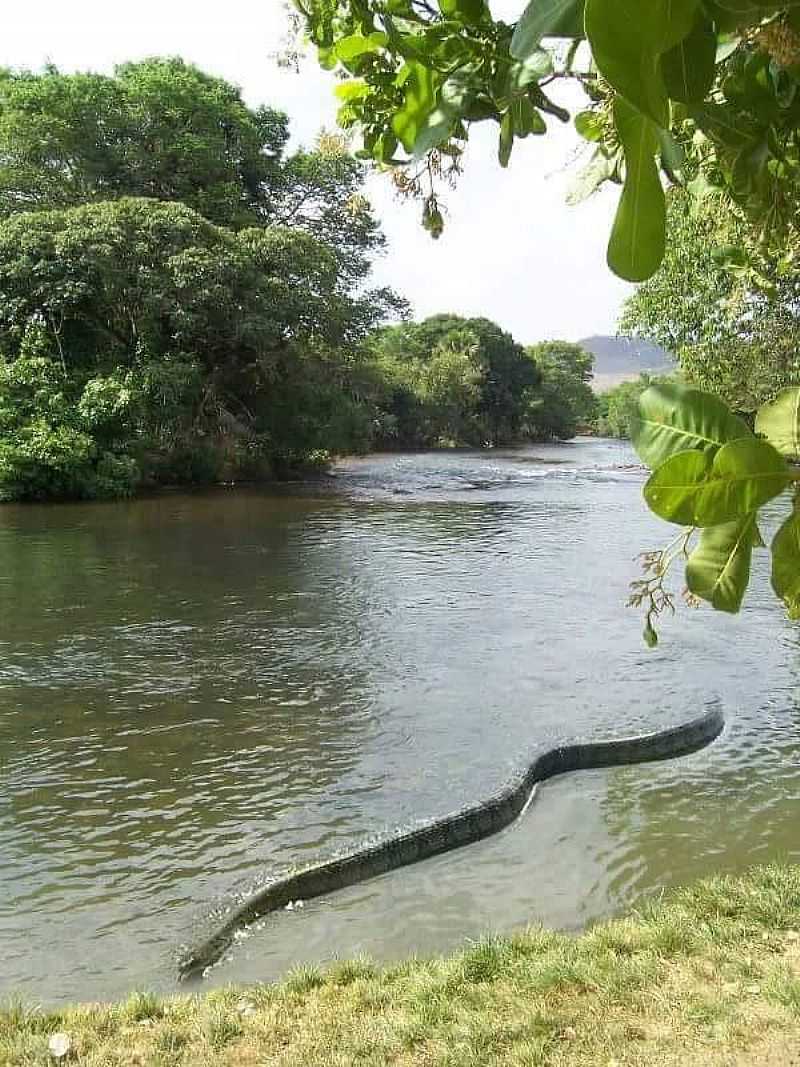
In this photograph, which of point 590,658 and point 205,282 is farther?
point 205,282

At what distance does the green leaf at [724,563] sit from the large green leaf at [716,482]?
14 centimetres

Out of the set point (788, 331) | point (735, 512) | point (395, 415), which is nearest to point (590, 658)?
point (788, 331)

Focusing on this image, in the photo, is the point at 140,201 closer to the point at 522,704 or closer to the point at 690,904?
the point at 522,704

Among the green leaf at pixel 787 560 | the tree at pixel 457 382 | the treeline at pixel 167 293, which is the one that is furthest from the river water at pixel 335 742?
the tree at pixel 457 382

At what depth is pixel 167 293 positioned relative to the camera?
21.0 meters

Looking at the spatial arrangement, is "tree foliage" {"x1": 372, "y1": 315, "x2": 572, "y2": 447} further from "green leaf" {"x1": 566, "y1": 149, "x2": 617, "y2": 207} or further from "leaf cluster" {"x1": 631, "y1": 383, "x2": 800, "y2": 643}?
"leaf cluster" {"x1": 631, "y1": 383, "x2": 800, "y2": 643}

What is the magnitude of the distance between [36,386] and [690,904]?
66.0 ft

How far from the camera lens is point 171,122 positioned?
24719 millimetres

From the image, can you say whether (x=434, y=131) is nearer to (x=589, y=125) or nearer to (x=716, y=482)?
(x=589, y=125)

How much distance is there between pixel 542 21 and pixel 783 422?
1.61 ft

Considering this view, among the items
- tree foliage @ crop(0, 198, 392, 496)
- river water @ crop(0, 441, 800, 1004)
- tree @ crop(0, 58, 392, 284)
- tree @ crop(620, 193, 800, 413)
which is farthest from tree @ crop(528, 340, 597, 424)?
river water @ crop(0, 441, 800, 1004)

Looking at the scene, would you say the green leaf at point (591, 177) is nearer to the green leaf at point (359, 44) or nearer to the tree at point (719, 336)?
the green leaf at point (359, 44)

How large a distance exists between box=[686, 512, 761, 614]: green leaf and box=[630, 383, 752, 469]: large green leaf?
13cm

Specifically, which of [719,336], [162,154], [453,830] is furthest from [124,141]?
[453,830]
